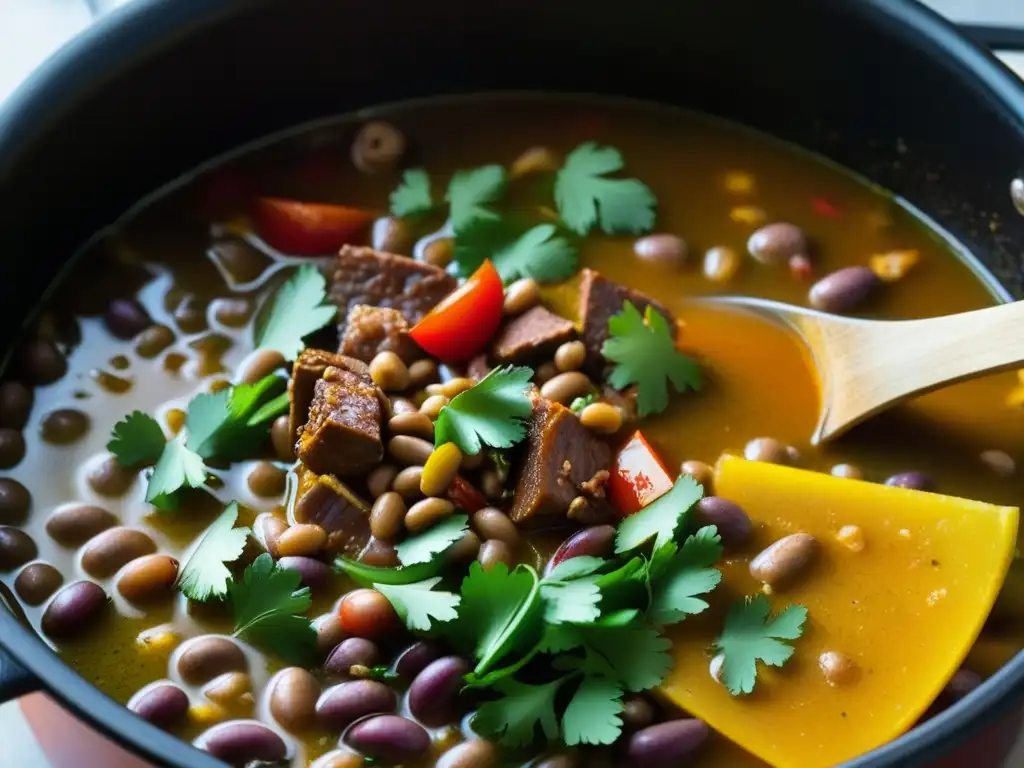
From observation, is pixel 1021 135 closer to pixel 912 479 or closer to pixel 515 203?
pixel 912 479

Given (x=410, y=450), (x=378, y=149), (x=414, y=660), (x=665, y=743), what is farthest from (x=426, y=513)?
(x=378, y=149)

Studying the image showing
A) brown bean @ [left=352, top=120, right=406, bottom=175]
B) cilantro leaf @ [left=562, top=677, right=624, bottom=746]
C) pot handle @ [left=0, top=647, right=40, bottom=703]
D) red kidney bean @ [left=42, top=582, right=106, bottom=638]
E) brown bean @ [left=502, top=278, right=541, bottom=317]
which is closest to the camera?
pot handle @ [left=0, top=647, right=40, bottom=703]

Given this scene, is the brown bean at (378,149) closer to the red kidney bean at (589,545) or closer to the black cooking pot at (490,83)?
the black cooking pot at (490,83)

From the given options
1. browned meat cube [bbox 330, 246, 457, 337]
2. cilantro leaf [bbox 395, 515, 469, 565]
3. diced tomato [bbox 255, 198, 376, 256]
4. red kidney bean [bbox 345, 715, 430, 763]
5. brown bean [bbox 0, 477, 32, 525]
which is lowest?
red kidney bean [bbox 345, 715, 430, 763]

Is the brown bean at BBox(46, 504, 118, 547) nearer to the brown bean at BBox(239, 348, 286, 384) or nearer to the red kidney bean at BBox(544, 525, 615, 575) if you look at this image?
the brown bean at BBox(239, 348, 286, 384)

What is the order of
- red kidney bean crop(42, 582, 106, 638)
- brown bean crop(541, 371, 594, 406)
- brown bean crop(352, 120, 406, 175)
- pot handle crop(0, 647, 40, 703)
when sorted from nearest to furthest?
pot handle crop(0, 647, 40, 703)
red kidney bean crop(42, 582, 106, 638)
brown bean crop(541, 371, 594, 406)
brown bean crop(352, 120, 406, 175)

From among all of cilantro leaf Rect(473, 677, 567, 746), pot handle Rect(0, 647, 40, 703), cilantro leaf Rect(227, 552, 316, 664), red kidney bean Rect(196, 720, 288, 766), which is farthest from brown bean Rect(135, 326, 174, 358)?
cilantro leaf Rect(473, 677, 567, 746)

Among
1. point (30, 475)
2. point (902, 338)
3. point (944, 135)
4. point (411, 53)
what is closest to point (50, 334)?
point (30, 475)
